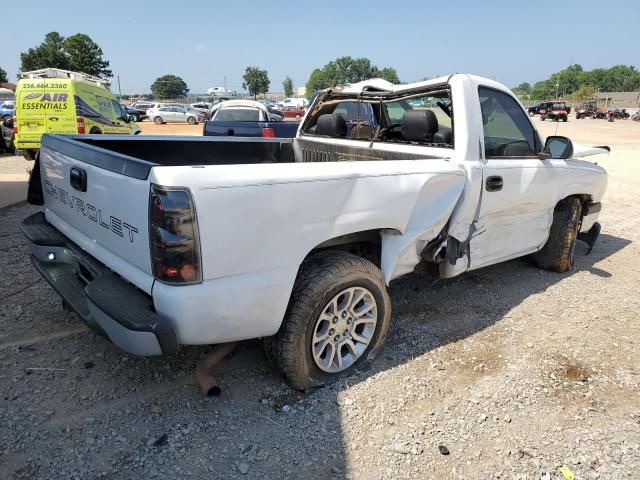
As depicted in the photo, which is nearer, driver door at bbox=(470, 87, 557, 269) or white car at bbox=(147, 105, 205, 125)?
driver door at bbox=(470, 87, 557, 269)

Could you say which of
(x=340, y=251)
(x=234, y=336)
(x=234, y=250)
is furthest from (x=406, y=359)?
(x=234, y=250)

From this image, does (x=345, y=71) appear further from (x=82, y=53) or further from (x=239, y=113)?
(x=239, y=113)

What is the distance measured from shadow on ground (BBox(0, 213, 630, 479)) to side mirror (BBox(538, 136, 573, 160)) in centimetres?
→ 172

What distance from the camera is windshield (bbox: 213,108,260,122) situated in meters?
12.7

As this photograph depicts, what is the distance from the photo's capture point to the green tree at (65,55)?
196 feet

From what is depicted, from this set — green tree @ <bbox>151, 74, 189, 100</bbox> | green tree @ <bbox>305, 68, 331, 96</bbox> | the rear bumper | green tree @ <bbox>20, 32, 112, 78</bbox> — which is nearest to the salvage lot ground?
the rear bumper

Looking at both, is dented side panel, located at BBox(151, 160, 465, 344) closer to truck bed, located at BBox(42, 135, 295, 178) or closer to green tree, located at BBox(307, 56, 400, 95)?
truck bed, located at BBox(42, 135, 295, 178)

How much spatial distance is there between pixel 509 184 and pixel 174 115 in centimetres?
3615

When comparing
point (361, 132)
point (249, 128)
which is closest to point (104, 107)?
point (249, 128)

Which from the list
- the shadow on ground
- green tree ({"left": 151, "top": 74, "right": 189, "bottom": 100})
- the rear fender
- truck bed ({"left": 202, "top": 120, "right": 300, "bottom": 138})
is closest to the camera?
the shadow on ground

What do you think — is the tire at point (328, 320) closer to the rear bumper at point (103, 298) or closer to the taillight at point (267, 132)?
the rear bumper at point (103, 298)

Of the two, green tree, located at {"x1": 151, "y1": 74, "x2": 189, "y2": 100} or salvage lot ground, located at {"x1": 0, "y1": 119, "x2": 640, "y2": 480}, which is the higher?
green tree, located at {"x1": 151, "y1": 74, "x2": 189, "y2": 100}

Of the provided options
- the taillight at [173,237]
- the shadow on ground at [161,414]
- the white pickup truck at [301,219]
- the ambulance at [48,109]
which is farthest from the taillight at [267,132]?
the taillight at [173,237]

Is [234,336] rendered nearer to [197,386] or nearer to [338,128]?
[197,386]
